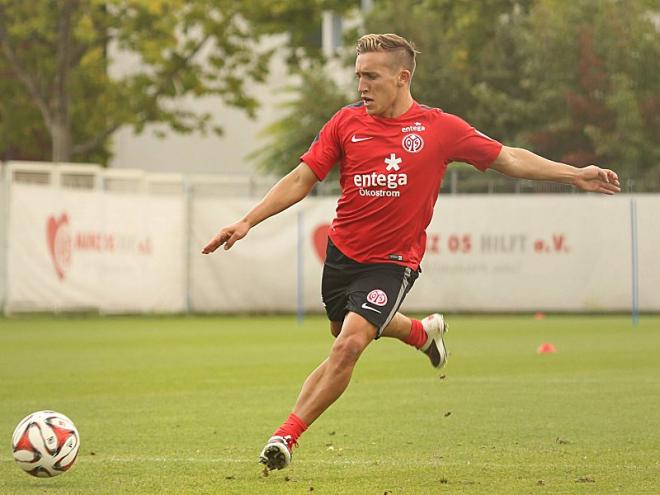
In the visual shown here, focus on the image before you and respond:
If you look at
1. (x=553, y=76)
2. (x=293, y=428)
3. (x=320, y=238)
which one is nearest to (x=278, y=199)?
(x=293, y=428)

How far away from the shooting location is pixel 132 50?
3728cm

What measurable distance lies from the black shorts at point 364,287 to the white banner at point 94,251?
18.7 m

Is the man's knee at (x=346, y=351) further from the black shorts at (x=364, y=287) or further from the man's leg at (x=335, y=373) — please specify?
the black shorts at (x=364, y=287)

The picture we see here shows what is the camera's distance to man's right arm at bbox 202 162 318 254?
7.75 metres

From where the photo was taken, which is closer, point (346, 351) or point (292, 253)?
point (346, 351)

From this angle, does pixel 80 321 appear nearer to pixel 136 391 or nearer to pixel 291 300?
pixel 291 300

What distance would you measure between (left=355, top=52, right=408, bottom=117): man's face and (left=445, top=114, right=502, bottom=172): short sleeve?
16.8 inches

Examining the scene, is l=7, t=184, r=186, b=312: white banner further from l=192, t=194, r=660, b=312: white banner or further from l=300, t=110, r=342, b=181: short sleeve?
l=300, t=110, r=342, b=181: short sleeve

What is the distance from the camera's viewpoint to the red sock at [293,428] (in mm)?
7562

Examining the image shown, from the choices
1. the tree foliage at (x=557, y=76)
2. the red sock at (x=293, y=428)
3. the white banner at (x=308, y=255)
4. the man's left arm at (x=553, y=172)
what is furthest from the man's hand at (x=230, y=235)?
the tree foliage at (x=557, y=76)

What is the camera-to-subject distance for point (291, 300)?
2969 cm

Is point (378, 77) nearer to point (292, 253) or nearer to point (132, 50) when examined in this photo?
point (292, 253)

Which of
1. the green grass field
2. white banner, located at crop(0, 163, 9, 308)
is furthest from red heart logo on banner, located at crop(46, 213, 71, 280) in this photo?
the green grass field

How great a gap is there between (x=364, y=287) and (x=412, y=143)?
835 mm
